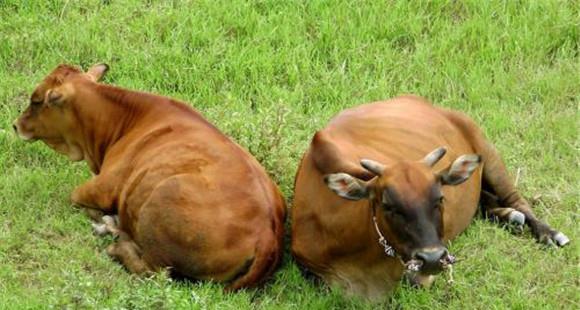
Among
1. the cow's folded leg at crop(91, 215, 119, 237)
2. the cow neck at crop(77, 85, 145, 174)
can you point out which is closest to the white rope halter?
the cow's folded leg at crop(91, 215, 119, 237)

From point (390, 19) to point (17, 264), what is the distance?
4.25 metres

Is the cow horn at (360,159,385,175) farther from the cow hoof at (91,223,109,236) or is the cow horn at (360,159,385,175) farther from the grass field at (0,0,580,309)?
the cow hoof at (91,223,109,236)

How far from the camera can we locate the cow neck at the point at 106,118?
881 centimetres

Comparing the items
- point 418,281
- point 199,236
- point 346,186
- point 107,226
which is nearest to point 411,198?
point 346,186

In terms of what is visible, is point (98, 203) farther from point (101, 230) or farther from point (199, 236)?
point (199, 236)

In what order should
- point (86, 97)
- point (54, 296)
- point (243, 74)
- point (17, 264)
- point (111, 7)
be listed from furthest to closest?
point (111, 7), point (243, 74), point (86, 97), point (17, 264), point (54, 296)

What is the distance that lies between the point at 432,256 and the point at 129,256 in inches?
81.4

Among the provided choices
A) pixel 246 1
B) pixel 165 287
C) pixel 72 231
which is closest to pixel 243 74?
pixel 246 1

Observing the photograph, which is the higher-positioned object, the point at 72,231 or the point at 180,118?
the point at 180,118

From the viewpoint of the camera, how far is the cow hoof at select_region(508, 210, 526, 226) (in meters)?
8.62

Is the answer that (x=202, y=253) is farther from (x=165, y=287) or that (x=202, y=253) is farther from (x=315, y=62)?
(x=315, y=62)

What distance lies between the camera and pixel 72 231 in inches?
333

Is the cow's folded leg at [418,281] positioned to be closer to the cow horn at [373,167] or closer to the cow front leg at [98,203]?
the cow horn at [373,167]

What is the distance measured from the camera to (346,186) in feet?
23.9
